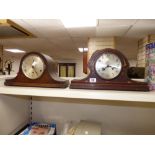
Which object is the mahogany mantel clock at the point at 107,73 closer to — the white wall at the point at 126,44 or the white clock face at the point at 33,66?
the white clock face at the point at 33,66

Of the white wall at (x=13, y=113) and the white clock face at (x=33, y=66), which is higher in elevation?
the white clock face at (x=33, y=66)

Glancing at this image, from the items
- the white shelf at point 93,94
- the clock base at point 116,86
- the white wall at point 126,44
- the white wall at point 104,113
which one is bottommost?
the white wall at point 104,113

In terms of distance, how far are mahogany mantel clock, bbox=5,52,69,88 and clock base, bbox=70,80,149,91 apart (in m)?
0.08

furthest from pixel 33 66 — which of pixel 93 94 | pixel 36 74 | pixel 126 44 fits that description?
pixel 126 44

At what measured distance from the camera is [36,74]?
82 centimetres

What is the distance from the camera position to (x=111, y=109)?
1115mm

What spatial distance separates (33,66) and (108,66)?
0.35m

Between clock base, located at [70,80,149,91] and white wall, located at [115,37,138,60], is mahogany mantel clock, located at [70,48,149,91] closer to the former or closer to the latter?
clock base, located at [70,80,149,91]

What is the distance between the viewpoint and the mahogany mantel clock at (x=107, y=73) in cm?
75

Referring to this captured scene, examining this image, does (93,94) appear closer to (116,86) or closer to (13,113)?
(116,86)

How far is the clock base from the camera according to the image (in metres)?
0.72

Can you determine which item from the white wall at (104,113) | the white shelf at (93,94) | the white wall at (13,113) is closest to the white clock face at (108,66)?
the white shelf at (93,94)
